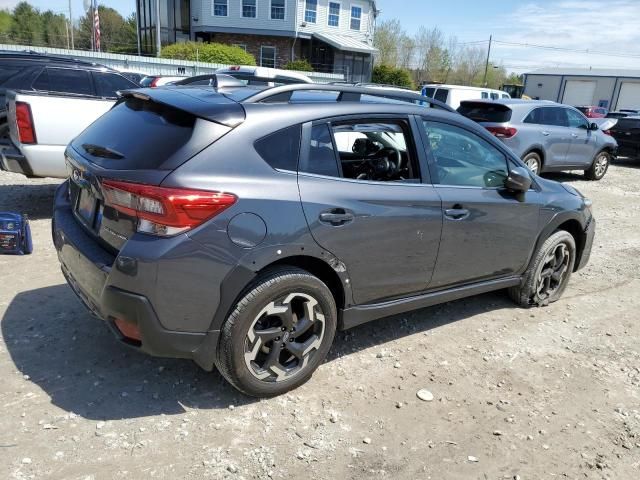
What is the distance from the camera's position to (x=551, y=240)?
4.60 meters

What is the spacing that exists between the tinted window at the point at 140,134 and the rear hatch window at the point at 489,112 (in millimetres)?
8763

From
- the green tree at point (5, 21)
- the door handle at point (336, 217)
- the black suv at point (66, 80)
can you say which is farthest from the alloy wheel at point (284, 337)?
the green tree at point (5, 21)

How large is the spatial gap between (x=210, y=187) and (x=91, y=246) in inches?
33.7

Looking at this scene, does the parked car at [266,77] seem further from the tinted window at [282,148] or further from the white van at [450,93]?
the white van at [450,93]

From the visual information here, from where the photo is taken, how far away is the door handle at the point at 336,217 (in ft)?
9.94

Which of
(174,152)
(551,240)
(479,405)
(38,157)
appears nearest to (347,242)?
(174,152)

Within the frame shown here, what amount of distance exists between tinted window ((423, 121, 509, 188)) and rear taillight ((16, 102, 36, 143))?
4.56 metres

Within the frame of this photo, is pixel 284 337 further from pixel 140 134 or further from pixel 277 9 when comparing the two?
pixel 277 9

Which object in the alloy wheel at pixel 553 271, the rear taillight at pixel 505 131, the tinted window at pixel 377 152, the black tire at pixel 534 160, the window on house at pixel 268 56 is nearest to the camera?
the tinted window at pixel 377 152

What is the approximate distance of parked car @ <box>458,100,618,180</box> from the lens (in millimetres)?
10594

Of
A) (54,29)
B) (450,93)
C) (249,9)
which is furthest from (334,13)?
(54,29)

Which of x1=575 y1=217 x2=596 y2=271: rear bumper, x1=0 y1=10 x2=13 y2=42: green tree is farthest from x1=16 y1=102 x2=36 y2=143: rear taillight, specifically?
x1=0 y1=10 x2=13 y2=42: green tree

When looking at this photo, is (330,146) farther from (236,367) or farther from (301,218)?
(236,367)

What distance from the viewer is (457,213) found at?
3719 millimetres
